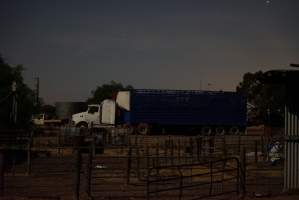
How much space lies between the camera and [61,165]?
807 inches

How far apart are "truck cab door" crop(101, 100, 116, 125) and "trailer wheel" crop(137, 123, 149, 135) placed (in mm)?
2075

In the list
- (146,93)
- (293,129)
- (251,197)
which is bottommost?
(251,197)

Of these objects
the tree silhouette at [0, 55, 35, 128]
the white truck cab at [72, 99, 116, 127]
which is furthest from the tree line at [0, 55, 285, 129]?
the white truck cab at [72, 99, 116, 127]

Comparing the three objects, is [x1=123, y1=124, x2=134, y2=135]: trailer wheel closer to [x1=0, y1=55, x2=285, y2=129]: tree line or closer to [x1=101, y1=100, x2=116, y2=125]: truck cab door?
[x1=101, y1=100, x2=116, y2=125]: truck cab door

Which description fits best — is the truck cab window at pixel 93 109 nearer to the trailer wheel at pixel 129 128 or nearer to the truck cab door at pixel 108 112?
the truck cab door at pixel 108 112

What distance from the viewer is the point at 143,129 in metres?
44.7

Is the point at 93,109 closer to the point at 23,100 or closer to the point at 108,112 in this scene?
the point at 108,112

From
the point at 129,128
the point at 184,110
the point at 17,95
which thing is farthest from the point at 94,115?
the point at 17,95

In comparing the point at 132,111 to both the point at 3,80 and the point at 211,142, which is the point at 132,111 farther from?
the point at 211,142

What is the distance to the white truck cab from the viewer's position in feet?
149

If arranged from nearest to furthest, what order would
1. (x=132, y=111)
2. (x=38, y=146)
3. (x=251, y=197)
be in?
(x=251, y=197)
(x=38, y=146)
(x=132, y=111)

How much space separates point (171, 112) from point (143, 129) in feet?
8.33

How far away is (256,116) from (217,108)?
9408 mm

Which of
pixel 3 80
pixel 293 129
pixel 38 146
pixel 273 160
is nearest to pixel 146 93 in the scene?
Answer: pixel 3 80
